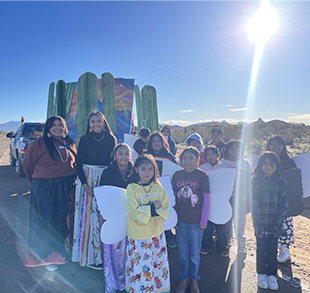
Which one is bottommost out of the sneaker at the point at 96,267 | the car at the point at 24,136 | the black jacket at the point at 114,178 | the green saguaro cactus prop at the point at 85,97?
the sneaker at the point at 96,267

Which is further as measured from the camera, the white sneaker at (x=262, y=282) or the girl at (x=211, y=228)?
the girl at (x=211, y=228)

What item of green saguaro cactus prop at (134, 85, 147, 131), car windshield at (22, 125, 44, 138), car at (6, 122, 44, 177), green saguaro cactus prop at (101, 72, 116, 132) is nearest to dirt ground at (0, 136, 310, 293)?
green saguaro cactus prop at (101, 72, 116, 132)

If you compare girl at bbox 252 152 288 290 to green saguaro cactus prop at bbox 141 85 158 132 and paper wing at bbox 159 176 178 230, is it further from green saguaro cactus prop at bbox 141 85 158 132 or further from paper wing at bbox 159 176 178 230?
green saguaro cactus prop at bbox 141 85 158 132

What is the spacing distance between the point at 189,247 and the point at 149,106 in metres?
4.89

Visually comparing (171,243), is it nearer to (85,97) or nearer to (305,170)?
(305,170)

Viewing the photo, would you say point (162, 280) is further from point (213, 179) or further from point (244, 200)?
point (244, 200)

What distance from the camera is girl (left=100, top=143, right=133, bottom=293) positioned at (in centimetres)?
224

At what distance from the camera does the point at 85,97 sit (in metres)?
4.64

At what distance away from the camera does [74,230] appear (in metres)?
2.68

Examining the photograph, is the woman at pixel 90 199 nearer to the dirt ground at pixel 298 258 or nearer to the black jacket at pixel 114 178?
the black jacket at pixel 114 178

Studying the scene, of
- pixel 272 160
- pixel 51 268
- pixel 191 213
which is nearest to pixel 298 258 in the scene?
pixel 272 160

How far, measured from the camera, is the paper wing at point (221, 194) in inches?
91.0

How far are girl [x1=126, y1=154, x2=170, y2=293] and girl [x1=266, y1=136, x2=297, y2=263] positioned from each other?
1730 mm

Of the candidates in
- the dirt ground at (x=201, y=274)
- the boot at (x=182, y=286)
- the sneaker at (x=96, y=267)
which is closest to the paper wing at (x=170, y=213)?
the boot at (x=182, y=286)
